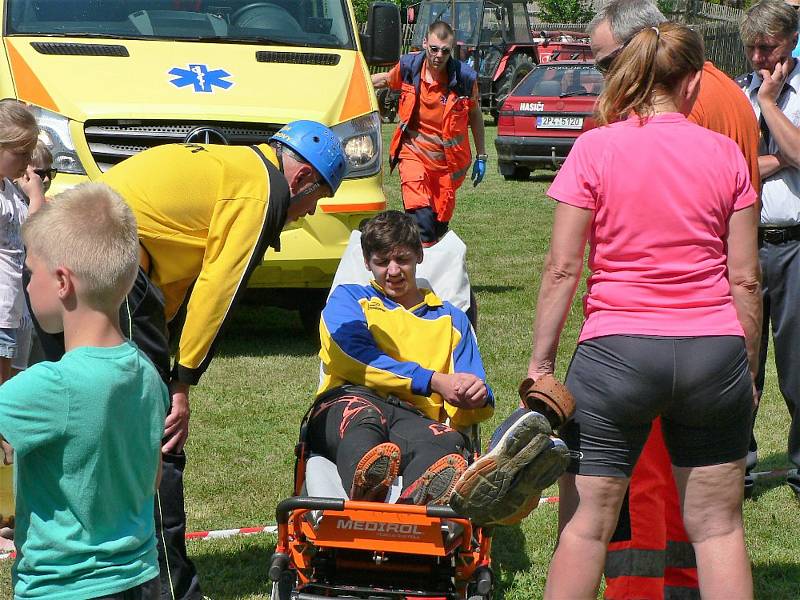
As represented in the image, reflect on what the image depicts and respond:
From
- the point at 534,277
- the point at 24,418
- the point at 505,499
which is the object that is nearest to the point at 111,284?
the point at 24,418

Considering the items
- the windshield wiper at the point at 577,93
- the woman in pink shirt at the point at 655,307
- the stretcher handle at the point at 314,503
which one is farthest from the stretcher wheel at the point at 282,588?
the windshield wiper at the point at 577,93

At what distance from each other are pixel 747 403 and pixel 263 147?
1824 millimetres

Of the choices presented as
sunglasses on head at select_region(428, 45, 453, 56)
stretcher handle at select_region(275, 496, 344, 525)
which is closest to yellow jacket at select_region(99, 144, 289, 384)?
stretcher handle at select_region(275, 496, 344, 525)

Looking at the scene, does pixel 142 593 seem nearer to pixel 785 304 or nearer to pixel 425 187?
pixel 785 304

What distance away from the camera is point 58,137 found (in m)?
7.45

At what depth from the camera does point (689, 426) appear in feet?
11.8

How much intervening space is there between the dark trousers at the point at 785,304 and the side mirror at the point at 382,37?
4.38 m

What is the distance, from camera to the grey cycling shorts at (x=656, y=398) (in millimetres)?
3459

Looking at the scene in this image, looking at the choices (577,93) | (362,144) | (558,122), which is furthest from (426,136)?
(577,93)

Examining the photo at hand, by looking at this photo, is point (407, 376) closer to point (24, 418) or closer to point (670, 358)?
point (670, 358)

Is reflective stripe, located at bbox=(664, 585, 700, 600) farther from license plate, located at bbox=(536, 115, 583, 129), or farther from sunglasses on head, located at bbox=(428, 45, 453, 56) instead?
license plate, located at bbox=(536, 115, 583, 129)

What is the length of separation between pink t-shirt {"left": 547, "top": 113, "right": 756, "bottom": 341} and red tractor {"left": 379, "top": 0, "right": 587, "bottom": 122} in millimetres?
24775

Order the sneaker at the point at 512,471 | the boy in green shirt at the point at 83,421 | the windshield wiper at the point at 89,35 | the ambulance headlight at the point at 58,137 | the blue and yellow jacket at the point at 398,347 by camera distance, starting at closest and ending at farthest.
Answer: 1. the boy in green shirt at the point at 83,421
2. the sneaker at the point at 512,471
3. the blue and yellow jacket at the point at 398,347
4. the ambulance headlight at the point at 58,137
5. the windshield wiper at the point at 89,35

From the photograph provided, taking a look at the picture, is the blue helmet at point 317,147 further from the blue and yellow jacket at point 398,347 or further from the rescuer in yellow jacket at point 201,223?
the blue and yellow jacket at point 398,347
